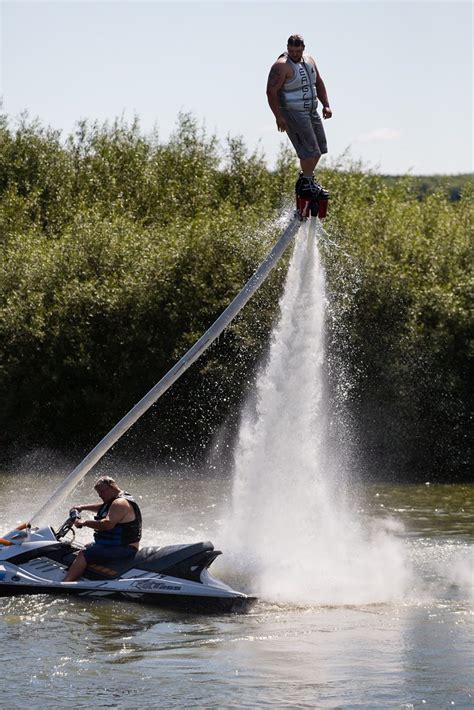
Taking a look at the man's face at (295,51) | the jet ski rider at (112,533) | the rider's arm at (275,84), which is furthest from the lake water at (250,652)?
the man's face at (295,51)

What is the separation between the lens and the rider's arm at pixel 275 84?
12789 millimetres

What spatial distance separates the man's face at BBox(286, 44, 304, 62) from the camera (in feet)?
42.3

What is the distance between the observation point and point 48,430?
30578 millimetres

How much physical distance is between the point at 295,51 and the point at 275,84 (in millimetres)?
431

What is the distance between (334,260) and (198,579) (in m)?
15.6

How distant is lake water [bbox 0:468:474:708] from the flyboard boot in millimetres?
4693

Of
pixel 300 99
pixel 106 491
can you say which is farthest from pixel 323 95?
pixel 106 491

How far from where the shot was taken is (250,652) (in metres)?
12.6

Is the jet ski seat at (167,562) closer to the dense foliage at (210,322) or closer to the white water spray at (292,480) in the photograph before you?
the white water spray at (292,480)

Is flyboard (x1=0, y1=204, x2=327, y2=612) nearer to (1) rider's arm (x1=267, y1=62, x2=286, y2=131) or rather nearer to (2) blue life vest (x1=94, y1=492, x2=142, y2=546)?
(2) blue life vest (x1=94, y1=492, x2=142, y2=546)

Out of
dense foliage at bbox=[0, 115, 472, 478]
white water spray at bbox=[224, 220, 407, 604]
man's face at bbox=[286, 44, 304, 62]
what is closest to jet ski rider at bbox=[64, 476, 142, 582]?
white water spray at bbox=[224, 220, 407, 604]

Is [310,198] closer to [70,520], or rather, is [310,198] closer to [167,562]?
[167,562]

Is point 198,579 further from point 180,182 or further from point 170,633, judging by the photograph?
point 180,182

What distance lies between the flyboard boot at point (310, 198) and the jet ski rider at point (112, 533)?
3926 mm
